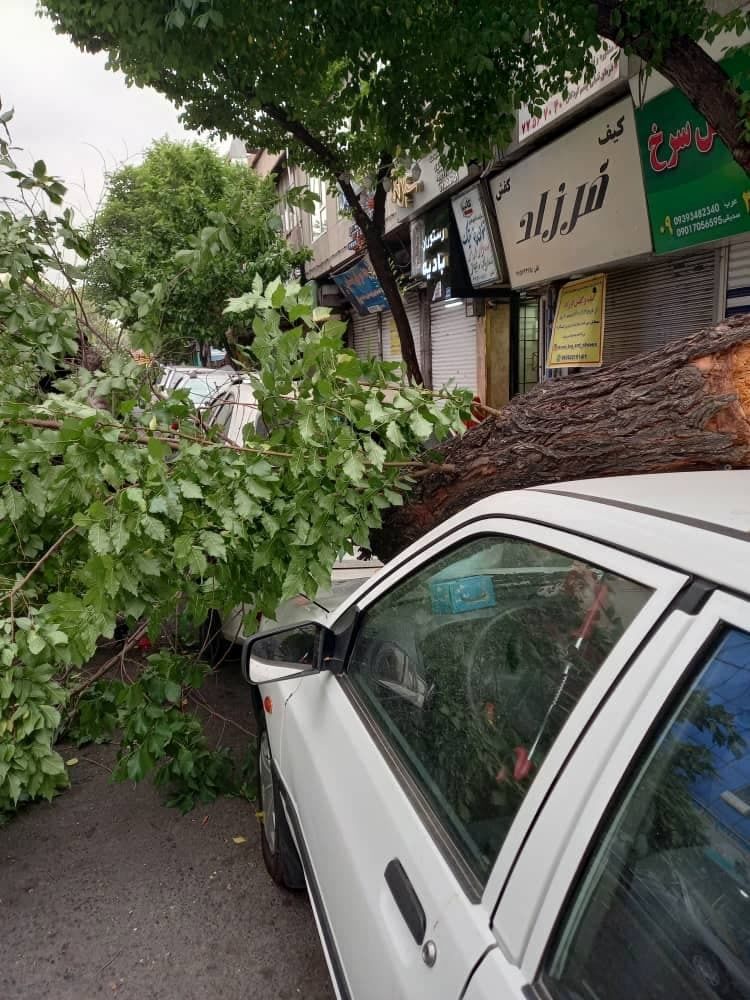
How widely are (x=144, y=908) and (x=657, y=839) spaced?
2499mm

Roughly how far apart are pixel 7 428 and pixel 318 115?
7.04 m

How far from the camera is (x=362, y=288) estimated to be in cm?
1609

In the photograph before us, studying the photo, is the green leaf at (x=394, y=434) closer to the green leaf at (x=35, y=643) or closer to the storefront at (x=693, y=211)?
the green leaf at (x=35, y=643)

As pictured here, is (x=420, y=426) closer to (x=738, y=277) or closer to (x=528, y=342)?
(x=738, y=277)

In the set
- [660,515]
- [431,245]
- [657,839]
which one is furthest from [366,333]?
[657,839]

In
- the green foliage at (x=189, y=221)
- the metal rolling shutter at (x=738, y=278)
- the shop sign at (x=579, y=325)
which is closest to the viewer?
the metal rolling shutter at (x=738, y=278)

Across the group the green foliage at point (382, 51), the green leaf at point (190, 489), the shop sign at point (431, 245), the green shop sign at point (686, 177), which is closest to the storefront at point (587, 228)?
the green shop sign at point (686, 177)

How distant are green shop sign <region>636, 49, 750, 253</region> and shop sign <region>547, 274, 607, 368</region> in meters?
1.39

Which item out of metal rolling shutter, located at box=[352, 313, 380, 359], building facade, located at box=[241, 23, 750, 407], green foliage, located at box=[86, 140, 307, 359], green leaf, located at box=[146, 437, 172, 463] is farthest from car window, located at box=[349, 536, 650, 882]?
metal rolling shutter, located at box=[352, 313, 380, 359]

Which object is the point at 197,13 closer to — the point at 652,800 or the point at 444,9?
the point at 444,9

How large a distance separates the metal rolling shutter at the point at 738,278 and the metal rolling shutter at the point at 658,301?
0.59ft

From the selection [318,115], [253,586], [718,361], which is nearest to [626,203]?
[318,115]

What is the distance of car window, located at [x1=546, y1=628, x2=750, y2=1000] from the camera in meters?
0.88

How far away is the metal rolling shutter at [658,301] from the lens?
6777mm
